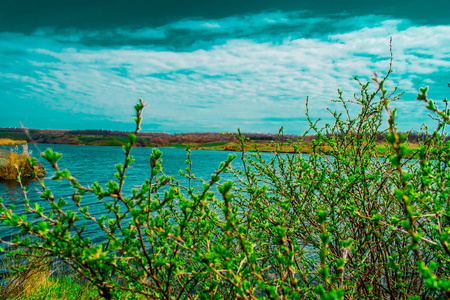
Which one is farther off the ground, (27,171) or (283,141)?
(283,141)

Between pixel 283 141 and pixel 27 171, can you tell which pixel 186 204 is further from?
pixel 27 171

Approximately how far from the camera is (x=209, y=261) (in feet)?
4.90

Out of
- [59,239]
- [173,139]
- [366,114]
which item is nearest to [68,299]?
[59,239]

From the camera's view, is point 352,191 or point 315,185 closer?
point 315,185

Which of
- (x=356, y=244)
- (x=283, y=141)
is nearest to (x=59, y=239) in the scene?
(x=356, y=244)

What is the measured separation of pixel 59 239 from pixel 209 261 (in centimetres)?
102

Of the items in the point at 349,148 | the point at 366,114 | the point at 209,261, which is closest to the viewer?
the point at 209,261

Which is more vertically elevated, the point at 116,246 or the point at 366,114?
the point at 366,114

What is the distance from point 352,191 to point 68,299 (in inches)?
210

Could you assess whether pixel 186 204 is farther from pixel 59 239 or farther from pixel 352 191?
pixel 352 191

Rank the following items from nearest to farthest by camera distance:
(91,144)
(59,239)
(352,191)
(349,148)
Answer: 1. (59,239)
2. (352,191)
3. (349,148)
4. (91,144)

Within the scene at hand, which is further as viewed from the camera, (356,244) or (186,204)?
(356,244)

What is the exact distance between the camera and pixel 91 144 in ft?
402

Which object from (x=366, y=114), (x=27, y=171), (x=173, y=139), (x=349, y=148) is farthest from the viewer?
(x=173, y=139)
